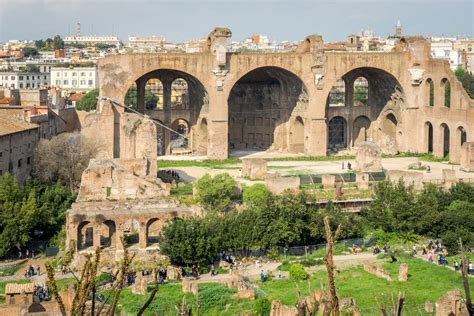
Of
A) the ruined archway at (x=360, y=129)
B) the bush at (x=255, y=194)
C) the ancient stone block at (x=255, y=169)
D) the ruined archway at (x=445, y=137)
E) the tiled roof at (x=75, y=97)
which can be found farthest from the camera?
the tiled roof at (x=75, y=97)

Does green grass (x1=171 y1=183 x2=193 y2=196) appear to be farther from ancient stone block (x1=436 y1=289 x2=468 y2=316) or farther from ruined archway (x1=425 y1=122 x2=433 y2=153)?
ruined archway (x1=425 y1=122 x2=433 y2=153)

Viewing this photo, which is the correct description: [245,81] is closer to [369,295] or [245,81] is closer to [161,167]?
[161,167]

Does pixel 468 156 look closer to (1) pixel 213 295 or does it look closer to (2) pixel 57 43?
(1) pixel 213 295

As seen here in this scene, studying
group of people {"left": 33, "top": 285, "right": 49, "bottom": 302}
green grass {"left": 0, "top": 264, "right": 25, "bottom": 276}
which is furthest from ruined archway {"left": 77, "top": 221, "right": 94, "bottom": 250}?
group of people {"left": 33, "top": 285, "right": 49, "bottom": 302}

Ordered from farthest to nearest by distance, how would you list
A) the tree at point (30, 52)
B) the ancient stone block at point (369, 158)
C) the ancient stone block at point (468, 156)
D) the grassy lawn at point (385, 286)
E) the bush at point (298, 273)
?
the tree at point (30, 52) < the ancient stone block at point (468, 156) < the ancient stone block at point (369, 158) < the bush at point (298, 273) < the grassy lawn at point (385, 286)

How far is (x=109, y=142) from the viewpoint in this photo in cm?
4628

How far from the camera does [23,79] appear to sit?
89938 millimetres

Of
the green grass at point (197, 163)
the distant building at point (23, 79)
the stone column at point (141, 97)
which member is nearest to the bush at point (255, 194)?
the green grass at point (197, 163)

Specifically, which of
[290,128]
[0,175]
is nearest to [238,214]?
[0,175]

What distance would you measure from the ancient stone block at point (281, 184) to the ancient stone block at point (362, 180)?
3257mm

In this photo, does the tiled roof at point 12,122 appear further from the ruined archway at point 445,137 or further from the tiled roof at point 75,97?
the tiled roof at point 75,97

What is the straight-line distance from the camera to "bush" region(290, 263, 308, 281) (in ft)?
90.3

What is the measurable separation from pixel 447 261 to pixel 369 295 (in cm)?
573

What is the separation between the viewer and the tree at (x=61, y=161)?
39406mm
